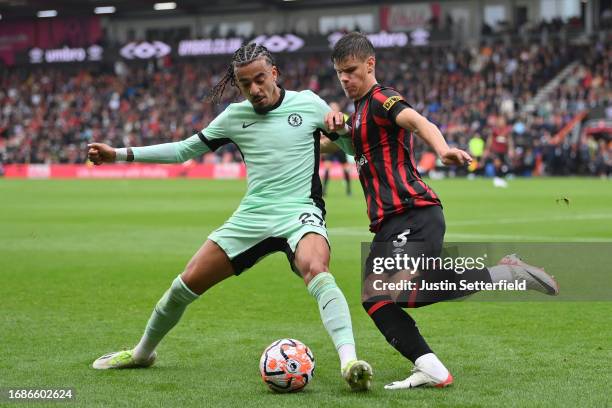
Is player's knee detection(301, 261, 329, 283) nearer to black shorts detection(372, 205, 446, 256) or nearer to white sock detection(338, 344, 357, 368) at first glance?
black shorts detection(372, 205, 446, 256)

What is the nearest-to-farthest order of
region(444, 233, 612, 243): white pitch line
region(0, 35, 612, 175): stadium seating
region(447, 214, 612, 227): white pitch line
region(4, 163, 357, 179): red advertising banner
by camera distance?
region(444, 233, 612, 243): white pitch line < region(447, 214, 612, 227): white pitch line < region(0, 35, 612, 175): stadium seating < region(4, 163, 357, 179): red advertising banner

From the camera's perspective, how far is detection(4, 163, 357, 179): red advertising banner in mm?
42250

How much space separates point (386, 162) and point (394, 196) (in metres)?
0.21

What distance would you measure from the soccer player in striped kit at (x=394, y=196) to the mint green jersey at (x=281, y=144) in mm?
339

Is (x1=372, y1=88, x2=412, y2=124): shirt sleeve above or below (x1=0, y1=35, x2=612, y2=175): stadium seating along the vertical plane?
above

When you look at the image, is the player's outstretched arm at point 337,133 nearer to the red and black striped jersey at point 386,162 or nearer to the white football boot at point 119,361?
the red and black striped jersey at point 386,162

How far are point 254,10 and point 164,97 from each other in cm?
767

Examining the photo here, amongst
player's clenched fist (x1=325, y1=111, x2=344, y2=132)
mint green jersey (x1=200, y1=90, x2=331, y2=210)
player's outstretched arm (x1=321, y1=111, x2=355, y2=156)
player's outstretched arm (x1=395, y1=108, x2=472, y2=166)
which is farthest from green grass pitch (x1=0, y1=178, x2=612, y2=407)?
player's clenched fist (x1=325, y1=111, x2=344, y2=132)

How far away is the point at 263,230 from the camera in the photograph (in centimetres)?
587

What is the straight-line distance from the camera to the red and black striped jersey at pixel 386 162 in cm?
555

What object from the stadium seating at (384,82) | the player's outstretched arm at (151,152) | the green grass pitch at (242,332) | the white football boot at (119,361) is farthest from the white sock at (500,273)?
the stadium seating at (384,82)

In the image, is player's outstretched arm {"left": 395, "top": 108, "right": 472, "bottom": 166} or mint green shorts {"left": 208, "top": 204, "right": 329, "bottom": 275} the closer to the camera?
player's outstretched arm {"left": 395, "top": 108, "right": 472, "bottom": 166}

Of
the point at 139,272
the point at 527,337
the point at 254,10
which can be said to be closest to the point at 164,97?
the point at 254,10

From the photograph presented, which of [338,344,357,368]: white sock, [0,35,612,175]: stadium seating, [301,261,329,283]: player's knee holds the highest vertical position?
[301,261,329,283]: player's knee
